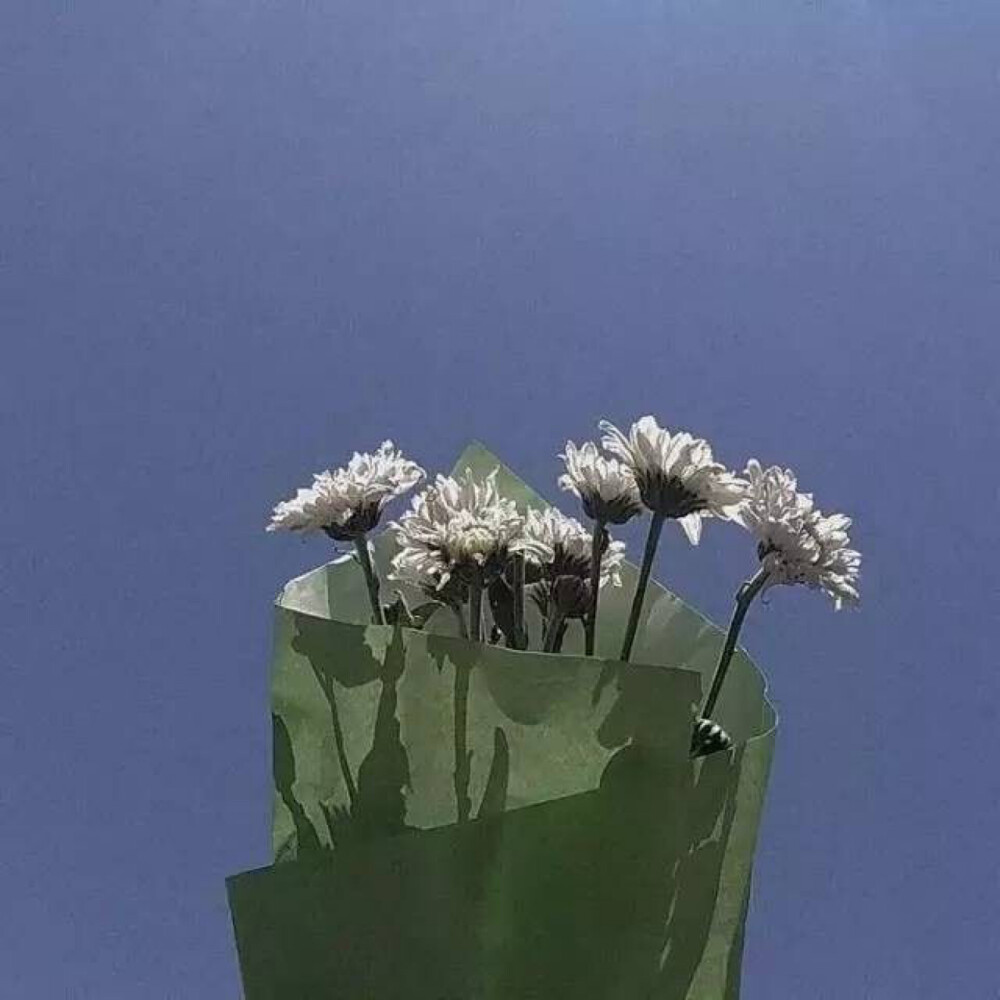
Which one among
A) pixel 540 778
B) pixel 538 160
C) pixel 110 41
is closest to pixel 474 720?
pixel 540 778

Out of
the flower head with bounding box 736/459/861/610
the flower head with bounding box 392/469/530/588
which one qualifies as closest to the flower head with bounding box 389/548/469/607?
the flower head with bounding box 392/469/530/588

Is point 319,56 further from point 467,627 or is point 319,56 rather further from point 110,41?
point 467,627

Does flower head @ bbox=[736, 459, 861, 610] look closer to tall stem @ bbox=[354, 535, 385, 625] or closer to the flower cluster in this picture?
the flower cluster

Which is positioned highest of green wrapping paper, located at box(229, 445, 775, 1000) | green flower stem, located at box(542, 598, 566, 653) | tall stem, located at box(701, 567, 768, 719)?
green flower stem, located at box(542, 598, 566, 653)

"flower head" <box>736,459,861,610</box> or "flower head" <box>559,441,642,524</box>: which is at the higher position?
"flower head" <box>559,441,642,524</box>

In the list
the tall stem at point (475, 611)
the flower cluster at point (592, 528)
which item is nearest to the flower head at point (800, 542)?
the flower cluster at point (592, 528)

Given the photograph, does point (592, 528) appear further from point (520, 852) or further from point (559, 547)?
point (520, 852)

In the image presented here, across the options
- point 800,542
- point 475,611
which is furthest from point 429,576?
point 800,542
